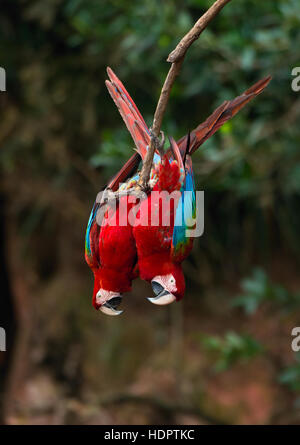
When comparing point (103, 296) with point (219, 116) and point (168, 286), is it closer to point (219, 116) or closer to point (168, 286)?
point (168, 286)

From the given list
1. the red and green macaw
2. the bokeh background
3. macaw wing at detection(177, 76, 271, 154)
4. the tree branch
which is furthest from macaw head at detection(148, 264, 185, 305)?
the bokeh background

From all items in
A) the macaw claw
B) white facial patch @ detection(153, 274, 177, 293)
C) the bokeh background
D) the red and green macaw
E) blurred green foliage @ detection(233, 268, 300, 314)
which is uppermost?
the bokeh background

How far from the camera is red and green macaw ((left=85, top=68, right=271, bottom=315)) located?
171cm

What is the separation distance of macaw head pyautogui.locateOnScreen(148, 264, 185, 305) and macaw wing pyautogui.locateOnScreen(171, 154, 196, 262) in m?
0.05

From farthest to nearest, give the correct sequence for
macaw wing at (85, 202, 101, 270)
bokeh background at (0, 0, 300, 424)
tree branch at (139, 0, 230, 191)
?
bokeh background at (0, 0, 300, 424)
macaw wing at (85, 202, 101, 270)
tree branch at (139, 0, 230, 191)

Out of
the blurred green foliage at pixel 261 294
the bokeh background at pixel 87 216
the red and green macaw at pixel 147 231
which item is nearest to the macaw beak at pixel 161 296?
the red and green macaw at pixel 147 231

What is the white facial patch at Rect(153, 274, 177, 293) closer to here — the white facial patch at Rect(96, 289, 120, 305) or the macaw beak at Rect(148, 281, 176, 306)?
the macaw beak at Rect(148, 281, 176, 306)

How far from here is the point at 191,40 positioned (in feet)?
4.40

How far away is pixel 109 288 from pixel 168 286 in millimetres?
167

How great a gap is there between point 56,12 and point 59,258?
2.09m

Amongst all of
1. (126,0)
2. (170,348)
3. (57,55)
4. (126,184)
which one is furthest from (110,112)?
(126,184)

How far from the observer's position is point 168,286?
68.9 inches

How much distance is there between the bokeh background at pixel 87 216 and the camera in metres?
3.45

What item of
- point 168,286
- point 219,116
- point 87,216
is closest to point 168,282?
point 168,286
